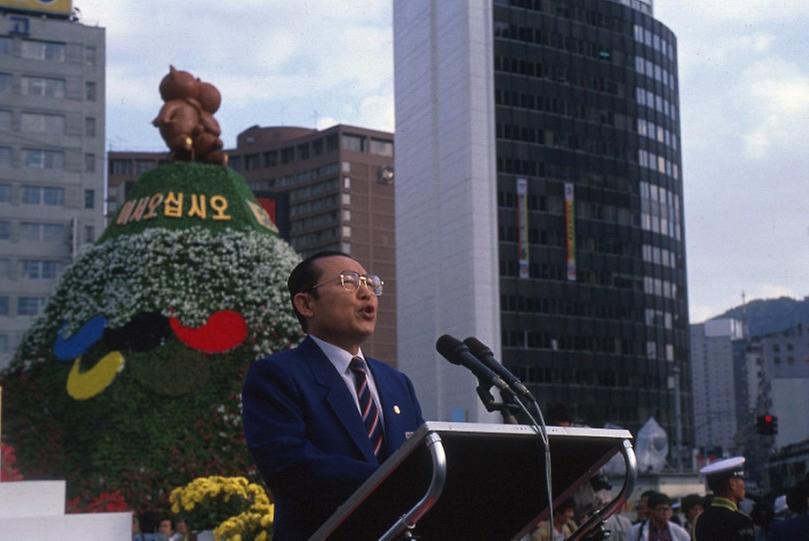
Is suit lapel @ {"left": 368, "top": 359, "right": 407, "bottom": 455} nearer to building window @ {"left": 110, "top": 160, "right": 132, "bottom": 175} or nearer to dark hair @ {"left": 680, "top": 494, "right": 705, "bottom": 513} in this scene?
dark hair @ {"left": 680, "top": 494, "right": 705, "bottom": 513}

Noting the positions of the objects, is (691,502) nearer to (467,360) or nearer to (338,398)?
(338,398)

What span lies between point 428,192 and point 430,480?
8324 cm

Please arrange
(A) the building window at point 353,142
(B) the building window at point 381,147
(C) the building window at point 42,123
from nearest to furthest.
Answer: (C) the building window at point 42,123, (A) the building window at point 353,142, (B) the building window at point 381,147

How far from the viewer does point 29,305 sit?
276ft

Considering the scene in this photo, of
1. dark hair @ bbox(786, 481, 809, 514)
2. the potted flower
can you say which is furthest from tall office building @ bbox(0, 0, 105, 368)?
dark hair @ bbox(786, 481, 809, 514)

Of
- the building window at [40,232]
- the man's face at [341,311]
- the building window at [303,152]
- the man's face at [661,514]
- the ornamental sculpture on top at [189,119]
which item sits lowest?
the man's face at [661,514]

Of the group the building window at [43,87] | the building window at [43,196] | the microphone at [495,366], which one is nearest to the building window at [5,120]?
the building window at [43,87]

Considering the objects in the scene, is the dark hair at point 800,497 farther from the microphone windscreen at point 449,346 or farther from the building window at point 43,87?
the building window at point 43,87

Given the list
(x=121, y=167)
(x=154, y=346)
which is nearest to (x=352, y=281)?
(x=154, y=346)

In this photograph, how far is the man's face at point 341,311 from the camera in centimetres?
452

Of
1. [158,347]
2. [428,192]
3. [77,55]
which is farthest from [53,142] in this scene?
[158,347]

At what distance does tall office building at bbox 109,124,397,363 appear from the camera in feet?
442

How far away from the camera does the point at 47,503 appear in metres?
16.3

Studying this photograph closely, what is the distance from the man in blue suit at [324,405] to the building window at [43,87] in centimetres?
8695
